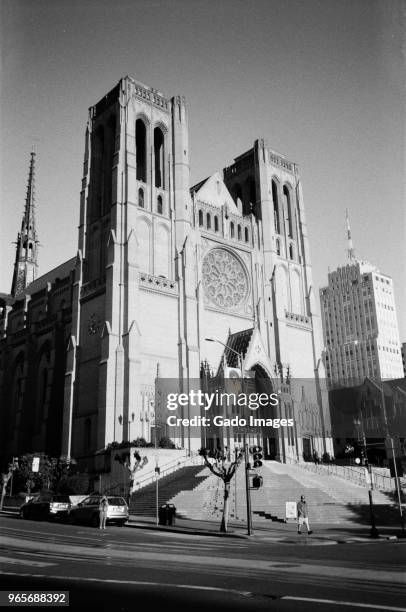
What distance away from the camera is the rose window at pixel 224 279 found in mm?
55594

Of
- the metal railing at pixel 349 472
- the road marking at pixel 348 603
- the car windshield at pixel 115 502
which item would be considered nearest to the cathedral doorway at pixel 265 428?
the metal railing at pixel 349 472

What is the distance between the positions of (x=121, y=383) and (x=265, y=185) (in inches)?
1236

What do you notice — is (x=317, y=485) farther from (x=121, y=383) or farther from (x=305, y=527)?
(x=121, y=383)

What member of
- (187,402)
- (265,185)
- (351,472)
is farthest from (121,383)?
(265,185)

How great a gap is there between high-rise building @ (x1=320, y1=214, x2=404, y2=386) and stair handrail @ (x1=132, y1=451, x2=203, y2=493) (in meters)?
81.0

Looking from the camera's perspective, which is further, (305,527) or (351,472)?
(351,472)

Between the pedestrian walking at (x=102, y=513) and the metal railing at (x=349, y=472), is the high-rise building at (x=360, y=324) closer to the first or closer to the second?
the metal railing at (x=349, y=472)

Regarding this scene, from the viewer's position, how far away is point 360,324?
128625 millimetres

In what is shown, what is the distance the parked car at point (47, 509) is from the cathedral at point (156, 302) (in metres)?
11.2

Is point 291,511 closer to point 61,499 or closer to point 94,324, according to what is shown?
point 61,499

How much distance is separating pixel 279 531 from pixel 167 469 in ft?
54.1

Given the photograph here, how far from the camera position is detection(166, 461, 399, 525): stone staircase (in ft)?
102

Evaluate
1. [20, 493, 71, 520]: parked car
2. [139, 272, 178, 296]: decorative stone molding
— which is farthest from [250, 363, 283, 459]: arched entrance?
[20, 493, 71, 520]: parked car

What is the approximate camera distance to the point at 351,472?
1827 inches
